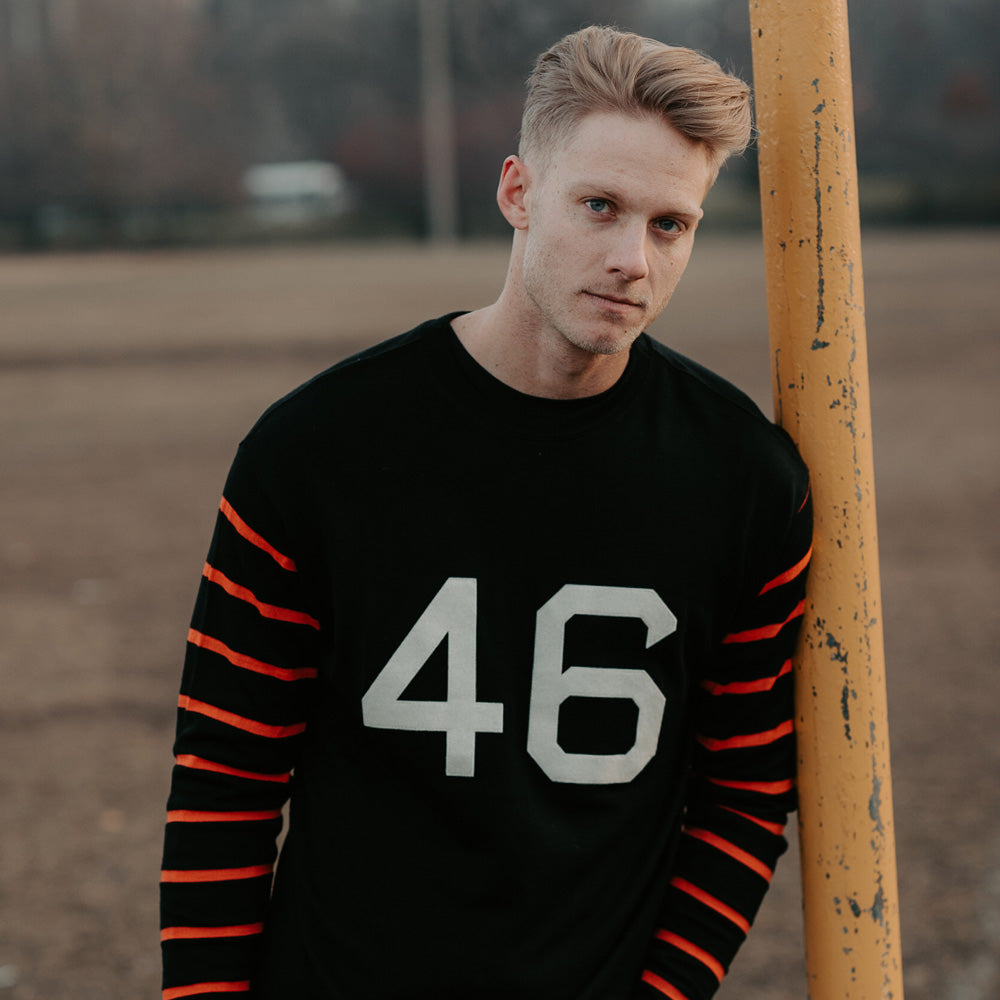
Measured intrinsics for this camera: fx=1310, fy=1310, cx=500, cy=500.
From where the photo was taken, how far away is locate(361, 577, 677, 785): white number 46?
5.78ft

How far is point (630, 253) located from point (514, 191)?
0.86 ft

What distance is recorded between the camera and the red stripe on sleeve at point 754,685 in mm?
1769

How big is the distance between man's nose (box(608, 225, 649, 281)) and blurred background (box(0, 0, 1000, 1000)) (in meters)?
0.31

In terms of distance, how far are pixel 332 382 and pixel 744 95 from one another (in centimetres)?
66

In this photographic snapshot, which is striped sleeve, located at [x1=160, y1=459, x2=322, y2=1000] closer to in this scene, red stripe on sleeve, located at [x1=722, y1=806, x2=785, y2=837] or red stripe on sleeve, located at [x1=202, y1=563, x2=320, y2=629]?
red stripe on sleeve, located at [x1=202, y1=563, x2=320, y2=629]

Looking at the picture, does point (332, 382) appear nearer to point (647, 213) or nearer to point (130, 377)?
point (647, 213)

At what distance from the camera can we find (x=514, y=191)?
6.02 feet

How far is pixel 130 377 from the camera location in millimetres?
14258

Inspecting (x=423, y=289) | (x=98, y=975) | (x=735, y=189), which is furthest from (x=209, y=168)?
(x=98, y=975)

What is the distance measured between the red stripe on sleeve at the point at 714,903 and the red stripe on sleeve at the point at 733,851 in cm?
6

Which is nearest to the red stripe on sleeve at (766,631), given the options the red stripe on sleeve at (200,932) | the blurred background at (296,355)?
the blurred background at (296,355)

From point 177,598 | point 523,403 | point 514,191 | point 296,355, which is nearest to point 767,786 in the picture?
point 523,403

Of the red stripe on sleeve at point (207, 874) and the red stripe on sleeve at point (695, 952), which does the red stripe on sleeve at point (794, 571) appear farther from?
the red stripe on sleeve at point (207, 874)

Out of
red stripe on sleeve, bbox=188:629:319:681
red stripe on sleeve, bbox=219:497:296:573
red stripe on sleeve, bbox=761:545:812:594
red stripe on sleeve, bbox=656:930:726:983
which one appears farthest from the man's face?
red stripe on sleeve, bbox=656:930:726:983
